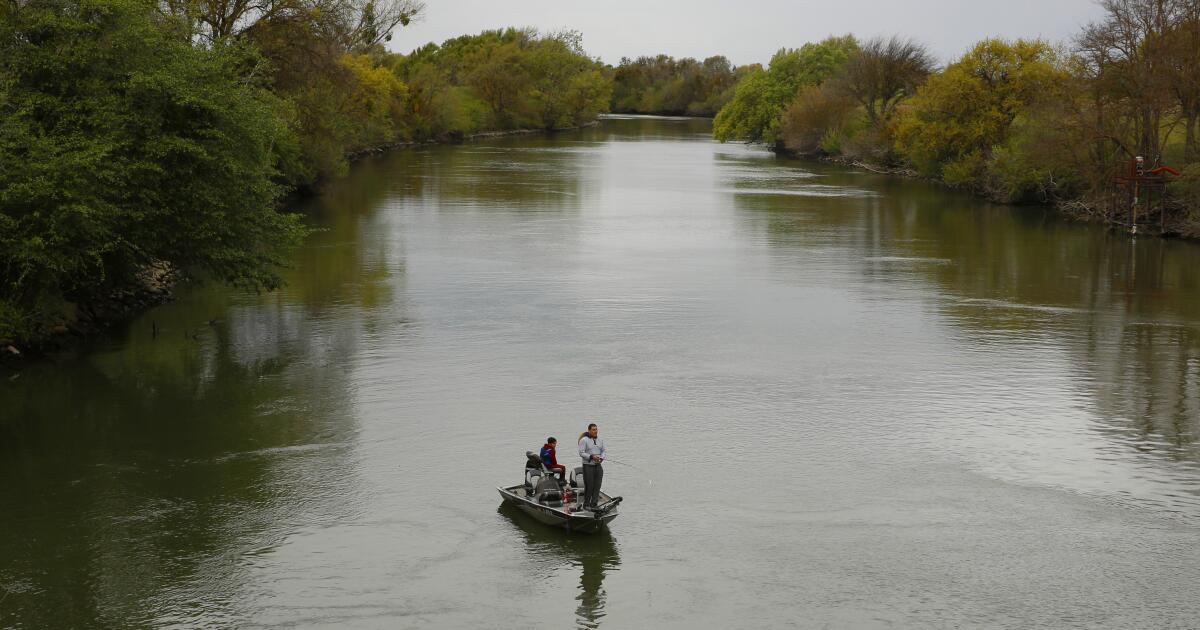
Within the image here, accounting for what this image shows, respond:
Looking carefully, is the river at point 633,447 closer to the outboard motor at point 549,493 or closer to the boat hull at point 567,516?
the boat hull at point 567,516

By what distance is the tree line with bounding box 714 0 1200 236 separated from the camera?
5250 cm

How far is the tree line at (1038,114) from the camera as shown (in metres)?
52.5

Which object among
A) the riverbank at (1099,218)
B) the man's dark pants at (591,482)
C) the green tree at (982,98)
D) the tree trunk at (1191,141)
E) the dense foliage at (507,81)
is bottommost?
the man's dark pants at (591,482)

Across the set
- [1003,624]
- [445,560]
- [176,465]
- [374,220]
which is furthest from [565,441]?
[374,220]

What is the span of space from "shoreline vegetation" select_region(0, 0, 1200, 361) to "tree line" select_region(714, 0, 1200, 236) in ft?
0.44

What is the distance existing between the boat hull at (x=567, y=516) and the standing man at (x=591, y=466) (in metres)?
0.18

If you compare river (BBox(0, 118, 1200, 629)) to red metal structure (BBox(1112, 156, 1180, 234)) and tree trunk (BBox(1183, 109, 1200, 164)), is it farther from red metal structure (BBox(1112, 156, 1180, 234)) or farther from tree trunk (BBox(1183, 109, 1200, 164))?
tree trunk (BBox(1183, 109, 1200, 164))

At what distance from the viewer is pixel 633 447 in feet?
73.5

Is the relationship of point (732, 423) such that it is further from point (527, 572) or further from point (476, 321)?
point (476, 321)

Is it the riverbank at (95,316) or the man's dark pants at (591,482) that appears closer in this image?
the man's dark pants at (591,482)

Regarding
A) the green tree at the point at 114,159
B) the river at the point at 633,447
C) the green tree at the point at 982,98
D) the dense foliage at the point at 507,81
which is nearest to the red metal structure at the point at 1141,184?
the river at the point at 633,447

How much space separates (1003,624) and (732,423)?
9144 mm

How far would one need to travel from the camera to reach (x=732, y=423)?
24000 mm

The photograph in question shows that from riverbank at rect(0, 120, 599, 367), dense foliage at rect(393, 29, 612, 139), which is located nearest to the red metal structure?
riverbank at rect(0, 120, 599, 367)
